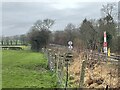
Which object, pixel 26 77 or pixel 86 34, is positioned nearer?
pixel 26 77

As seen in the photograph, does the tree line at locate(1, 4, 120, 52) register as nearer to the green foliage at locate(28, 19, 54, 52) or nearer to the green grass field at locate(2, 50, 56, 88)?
the green foliage at locate(28, 19, 54, 52)

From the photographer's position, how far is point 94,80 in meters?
14.2

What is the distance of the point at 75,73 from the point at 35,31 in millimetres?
78135

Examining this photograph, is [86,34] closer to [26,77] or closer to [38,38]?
[38,38]

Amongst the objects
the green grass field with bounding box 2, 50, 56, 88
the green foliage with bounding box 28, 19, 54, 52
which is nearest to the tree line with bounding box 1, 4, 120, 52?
the green foliage with bounding box 28, 19, 54, 52

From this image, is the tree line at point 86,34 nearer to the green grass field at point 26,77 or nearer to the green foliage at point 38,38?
the green foliage at point 38,38

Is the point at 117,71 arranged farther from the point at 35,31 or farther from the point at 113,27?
the point at 35,31

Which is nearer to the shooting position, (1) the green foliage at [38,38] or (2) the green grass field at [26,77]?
(2) the green grass field at [26,77]

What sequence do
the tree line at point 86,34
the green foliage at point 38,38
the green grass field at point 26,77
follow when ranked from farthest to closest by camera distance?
the green foliage at point 38,38 → the tree line at point 86,34 → the green grass field at point 26,77

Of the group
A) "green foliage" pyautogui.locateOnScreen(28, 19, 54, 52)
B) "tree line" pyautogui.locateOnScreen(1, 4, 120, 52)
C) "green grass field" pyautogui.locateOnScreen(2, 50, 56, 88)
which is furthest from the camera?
"green foliage" pyautogui.locateOnScreen(28, 19, 54, 52)

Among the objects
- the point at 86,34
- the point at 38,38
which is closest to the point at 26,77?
the point at 86,34

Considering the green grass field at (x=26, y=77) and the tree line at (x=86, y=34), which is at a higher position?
the tree line at (x=86, y=34)

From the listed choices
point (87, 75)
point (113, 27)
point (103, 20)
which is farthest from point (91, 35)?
point (87, 75)

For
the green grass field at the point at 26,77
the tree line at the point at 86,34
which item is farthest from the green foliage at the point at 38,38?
the green grass field at the point at 26,77
